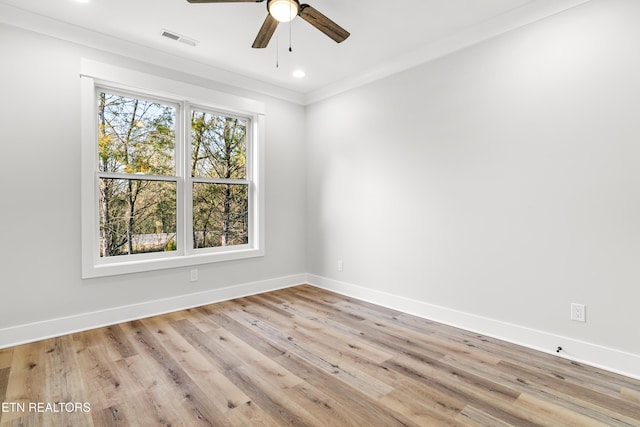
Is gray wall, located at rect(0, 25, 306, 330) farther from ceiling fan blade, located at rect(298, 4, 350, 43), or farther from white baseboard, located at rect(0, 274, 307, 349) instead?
ceiling fan blade, located at rect(298, 4, 350, 43)

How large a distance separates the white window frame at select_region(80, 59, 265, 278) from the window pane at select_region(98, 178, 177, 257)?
0.07 m

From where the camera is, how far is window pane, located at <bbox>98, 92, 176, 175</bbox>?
3.17 meters

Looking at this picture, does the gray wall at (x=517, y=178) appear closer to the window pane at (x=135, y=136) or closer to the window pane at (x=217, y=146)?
the window pane at (x=217, y=146)

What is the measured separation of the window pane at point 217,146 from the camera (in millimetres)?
3768

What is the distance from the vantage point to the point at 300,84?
424cm

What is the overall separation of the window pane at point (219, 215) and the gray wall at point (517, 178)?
1.49 metres

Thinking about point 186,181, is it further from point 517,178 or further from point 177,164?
point 517,178

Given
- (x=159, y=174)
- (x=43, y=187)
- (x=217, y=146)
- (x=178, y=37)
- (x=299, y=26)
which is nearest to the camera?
(x=43, y=187)

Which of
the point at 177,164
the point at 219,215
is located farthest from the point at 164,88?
the point at 219,215

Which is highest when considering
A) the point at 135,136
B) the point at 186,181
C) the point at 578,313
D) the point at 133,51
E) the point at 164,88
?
the point at 133,51

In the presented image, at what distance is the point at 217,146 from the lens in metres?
3.97

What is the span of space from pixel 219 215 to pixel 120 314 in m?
1.45

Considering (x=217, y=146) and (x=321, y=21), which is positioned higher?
(x=321, y=21)

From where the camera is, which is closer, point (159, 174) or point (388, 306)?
point (159, 174)
